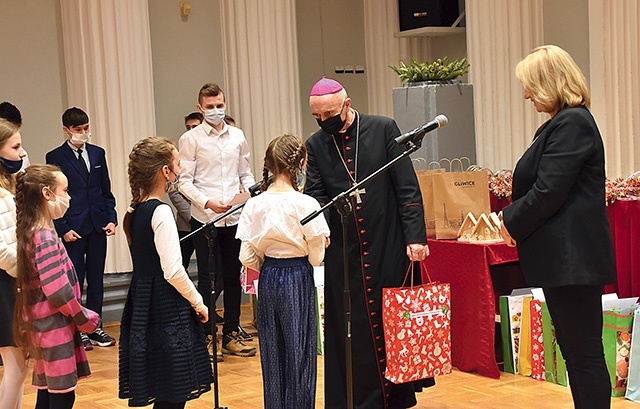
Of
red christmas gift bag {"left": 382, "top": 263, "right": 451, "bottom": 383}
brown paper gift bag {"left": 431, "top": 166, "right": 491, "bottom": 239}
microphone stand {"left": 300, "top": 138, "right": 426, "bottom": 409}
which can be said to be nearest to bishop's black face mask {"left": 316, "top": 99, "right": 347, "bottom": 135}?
microphone stand {"left": 300, "top": 138, "right": 426, "bottom": 409}

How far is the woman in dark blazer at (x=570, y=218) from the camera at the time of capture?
349 cm

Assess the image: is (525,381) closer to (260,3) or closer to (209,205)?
(209,205)

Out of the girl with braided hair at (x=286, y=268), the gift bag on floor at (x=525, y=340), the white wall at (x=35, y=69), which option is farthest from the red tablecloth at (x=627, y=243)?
the white wall at (x=35, y=69)

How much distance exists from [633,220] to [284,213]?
7.35 feet

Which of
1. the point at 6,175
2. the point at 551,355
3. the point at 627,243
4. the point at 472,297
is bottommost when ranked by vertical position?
the point at 551,355

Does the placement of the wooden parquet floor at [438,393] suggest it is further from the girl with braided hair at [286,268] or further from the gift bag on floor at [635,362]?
the girl with braided hair at [286,268]

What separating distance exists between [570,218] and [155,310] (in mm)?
1611

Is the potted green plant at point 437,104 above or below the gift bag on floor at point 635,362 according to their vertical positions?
above

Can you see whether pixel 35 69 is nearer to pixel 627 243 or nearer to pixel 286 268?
pixel 286 268

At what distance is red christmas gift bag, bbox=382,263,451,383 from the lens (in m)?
4.32

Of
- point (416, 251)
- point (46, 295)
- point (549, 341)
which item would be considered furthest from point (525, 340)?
point (46, 295)

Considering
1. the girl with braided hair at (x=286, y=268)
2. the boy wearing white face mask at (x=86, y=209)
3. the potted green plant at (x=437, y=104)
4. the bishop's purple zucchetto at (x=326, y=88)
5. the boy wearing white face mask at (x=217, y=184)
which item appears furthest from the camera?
the boy wearing white face mask at (x=86, y=209)

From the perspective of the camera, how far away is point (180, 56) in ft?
30.8

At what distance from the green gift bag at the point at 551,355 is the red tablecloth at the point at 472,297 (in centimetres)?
28
